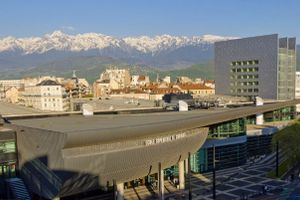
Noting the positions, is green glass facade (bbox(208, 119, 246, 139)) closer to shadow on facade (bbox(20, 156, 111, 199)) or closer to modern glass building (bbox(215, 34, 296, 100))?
shadow on facade (bbox(20, 156, 111, 199))

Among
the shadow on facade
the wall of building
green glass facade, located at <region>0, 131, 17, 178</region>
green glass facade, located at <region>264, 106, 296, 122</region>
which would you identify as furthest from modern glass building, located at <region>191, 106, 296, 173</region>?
the wall of building

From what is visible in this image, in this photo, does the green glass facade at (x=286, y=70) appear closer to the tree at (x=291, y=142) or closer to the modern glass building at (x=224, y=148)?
the modern glass building at (x=224, y=148)

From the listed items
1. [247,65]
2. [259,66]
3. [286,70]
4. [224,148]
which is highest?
[247,65]

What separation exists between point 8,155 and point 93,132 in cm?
1398

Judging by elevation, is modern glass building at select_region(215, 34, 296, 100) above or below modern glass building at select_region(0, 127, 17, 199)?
above

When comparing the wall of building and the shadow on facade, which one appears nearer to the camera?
the shadow on facade

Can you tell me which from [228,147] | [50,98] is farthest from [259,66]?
[50,98]

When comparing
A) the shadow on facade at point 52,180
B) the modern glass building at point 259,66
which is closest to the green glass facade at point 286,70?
the modern glass building at point 259,66

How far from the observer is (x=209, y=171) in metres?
69.1

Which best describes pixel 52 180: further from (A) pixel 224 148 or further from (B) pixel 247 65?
(B) pixel 247 65

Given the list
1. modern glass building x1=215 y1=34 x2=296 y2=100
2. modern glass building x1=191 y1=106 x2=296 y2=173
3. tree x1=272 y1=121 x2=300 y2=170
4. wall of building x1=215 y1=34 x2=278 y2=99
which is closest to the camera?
tree x1=272 y1=121 x2=300 y2=170

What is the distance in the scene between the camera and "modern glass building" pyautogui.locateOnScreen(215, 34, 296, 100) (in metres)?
127

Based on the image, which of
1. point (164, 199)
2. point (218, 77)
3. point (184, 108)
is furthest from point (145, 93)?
point (164, 199)

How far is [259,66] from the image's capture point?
432 feet
